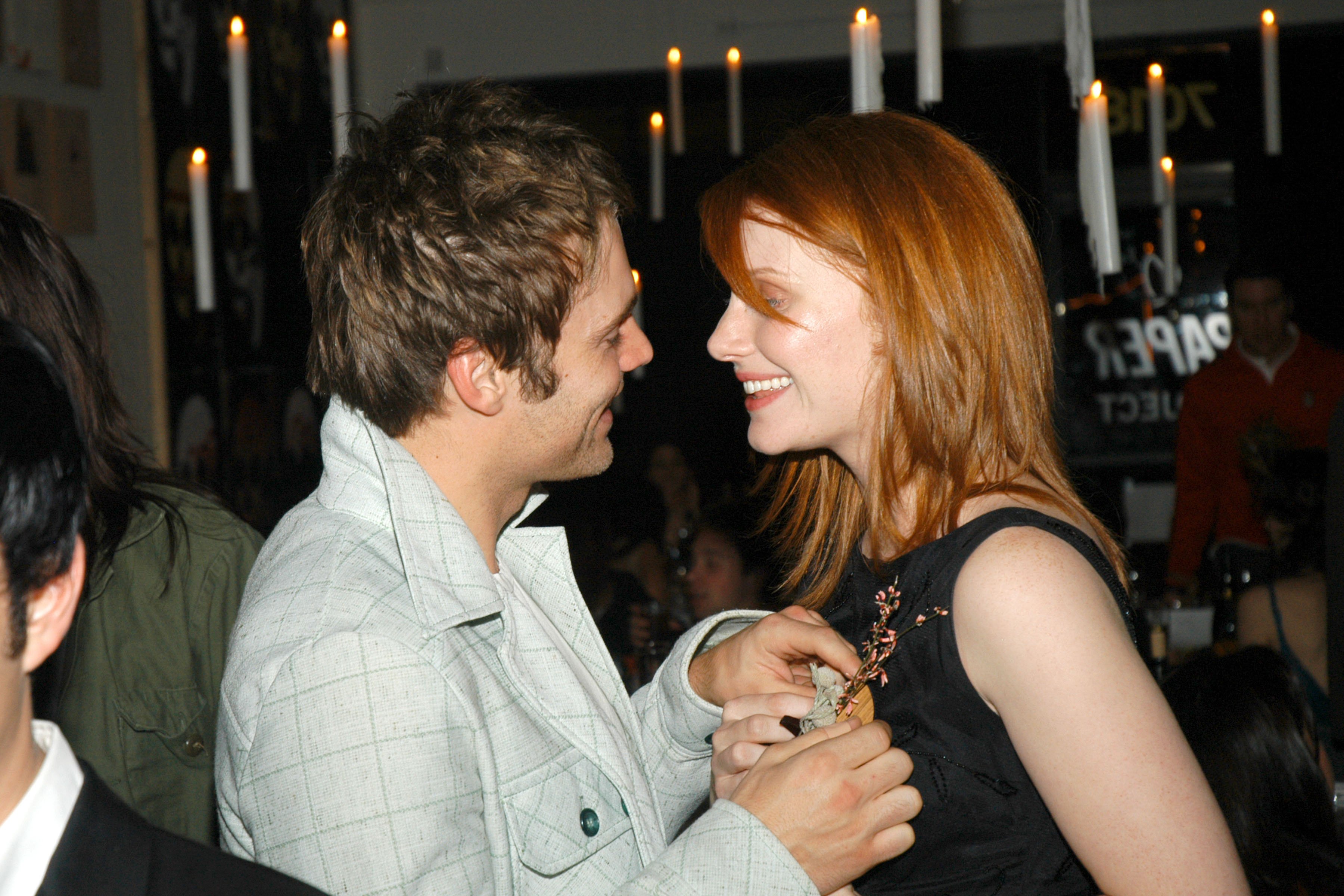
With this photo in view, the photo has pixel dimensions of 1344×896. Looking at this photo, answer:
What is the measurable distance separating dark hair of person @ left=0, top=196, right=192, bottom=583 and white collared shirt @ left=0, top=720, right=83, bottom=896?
2.30ft

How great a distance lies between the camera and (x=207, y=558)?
181 centimetres

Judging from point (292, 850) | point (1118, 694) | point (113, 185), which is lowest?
point (292, 850)

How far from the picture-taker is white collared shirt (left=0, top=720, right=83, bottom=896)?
0.82 m

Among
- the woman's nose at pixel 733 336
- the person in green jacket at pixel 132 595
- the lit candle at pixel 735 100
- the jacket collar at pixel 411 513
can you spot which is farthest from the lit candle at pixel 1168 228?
the person in green jacket at pixel 132 595

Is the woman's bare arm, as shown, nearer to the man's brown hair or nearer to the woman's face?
the woman's face

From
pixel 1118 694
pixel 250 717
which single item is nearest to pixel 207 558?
pixel 250 717

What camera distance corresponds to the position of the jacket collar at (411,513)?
4.33ft

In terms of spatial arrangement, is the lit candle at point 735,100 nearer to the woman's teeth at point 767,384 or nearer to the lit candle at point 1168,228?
the lit candle at point 1168,228

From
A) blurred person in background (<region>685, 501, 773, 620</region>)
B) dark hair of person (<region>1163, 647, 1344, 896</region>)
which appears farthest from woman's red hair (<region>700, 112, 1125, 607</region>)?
blurred person in background (<region>685, 501, 773, 620</region>)

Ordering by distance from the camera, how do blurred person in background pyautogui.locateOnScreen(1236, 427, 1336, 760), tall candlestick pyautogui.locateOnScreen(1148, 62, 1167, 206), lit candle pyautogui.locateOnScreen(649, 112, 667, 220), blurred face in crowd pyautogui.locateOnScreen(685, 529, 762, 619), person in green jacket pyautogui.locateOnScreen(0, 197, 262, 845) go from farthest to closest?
blurred face in crowd pyautogui.locateOnScreen(685, 529, 762, 619) < lit candle pyautogui.locateOnScreen(649, 112, 667, 220) < blurred person in background pyautogui.locateOnScreen(1236, 427, 1336, 760) < tall candlestick pyautogui.locateOnScreen(1148, 62, 1167, 206) < person in green jacket pyautogui.locateOnScreen(0, 197, 262, 845)

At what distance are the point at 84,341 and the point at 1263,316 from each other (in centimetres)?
471

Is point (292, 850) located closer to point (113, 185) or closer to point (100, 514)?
point (100, 514)

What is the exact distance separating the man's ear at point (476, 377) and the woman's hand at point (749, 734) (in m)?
0.51

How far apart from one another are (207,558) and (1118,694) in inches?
52.2
